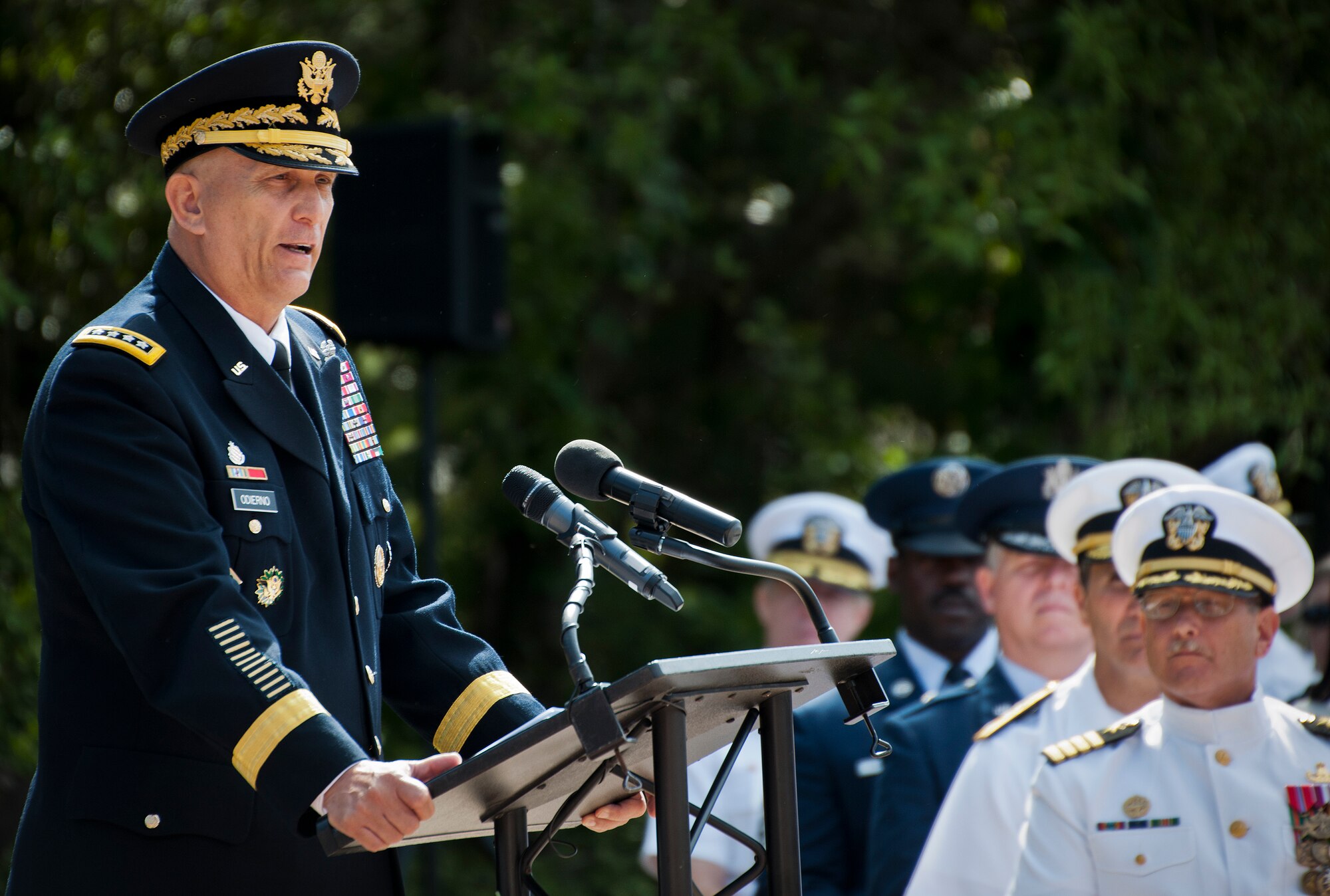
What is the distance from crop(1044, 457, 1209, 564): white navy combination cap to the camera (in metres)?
3.73

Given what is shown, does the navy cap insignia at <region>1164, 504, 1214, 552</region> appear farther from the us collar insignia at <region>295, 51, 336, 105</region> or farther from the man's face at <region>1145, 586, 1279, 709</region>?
the us collar insignia at <region>295, 51, 336, 105</region>

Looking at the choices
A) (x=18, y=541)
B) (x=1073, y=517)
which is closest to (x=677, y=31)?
(x=18, y=541)

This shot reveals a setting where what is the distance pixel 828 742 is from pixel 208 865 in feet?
6.70

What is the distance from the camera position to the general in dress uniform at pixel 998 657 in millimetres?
3645

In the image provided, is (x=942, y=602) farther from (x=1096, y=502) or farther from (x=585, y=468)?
(x=585, y=468)

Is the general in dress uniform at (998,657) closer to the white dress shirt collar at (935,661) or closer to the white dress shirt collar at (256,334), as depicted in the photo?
the white dress shirt collar at (935,661)

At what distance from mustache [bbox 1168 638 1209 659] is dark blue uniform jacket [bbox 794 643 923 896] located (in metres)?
0.85

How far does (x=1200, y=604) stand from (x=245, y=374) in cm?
183

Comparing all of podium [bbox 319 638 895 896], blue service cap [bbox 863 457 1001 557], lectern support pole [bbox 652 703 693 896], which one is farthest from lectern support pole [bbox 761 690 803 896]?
blue service cap [bbox 863 457 1001 557]

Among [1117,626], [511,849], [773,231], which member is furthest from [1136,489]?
[773,231]

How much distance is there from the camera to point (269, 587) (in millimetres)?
2152

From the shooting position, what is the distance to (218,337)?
2248 millimetres

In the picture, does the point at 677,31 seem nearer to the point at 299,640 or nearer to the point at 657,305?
the point at 657,305

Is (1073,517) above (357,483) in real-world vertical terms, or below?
above
